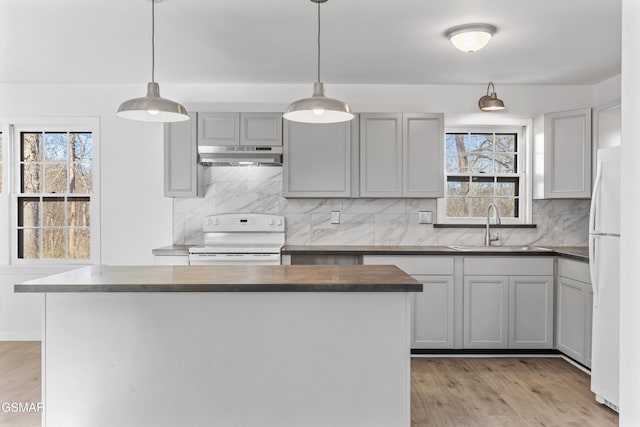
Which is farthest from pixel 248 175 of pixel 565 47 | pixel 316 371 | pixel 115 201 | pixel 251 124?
pixel 565 47

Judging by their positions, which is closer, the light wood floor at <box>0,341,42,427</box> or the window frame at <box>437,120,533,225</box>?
the light wood floor at <box>0,341,42,427</box>

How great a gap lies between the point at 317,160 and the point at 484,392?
2311 millimetres

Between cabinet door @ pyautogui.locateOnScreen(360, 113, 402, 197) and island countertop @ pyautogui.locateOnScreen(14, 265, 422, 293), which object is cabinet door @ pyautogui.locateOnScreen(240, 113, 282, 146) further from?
island countertop @ pyautogui.locateOnScreen(14, 265, 422, 293)

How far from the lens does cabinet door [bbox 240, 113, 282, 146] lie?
13.4ft

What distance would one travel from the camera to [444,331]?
3.86 m

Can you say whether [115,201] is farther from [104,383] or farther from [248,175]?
[104,383]

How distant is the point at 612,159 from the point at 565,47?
1.10 meters

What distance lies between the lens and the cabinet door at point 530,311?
385 centimetres

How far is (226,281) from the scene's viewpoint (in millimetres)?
2164

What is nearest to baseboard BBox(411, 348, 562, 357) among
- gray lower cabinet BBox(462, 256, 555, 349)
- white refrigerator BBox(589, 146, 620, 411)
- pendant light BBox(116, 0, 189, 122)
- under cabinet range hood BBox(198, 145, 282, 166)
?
gray lower cabinet BBox(462, 256, 555, 349)

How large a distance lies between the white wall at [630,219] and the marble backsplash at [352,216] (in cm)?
363

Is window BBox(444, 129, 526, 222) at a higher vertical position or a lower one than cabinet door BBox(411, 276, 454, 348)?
higher

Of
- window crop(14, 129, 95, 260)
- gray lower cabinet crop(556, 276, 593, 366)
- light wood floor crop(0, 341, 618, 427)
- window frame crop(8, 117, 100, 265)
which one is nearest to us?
light wood floor crop(0, 341, 618, 427)

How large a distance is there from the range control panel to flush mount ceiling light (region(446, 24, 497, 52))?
7.28ft
